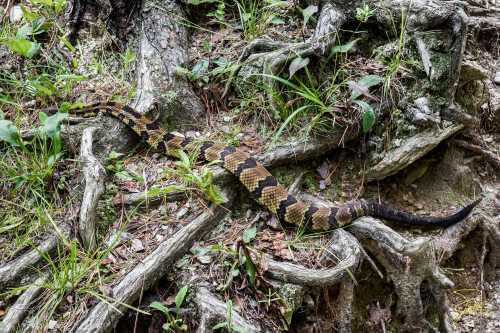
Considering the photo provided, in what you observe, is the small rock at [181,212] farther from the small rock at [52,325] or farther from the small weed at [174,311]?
the small rock at [52,325]

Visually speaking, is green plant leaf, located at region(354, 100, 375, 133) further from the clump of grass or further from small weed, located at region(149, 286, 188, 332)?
the clump of grass

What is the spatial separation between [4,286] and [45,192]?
2.79 ft

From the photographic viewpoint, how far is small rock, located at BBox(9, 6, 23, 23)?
207 inches

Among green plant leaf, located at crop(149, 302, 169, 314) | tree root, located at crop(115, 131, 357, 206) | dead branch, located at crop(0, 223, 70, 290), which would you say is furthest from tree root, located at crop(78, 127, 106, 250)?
tree root, located at crop(115, 131, 357, 206)

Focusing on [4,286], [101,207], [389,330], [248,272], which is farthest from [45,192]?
[389,330]

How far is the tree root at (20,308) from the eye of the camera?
10.5ft

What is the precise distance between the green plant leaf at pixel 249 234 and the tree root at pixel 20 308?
1498 millimetres

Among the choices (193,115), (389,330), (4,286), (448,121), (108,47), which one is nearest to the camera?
(4,286)

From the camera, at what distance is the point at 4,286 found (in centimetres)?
341

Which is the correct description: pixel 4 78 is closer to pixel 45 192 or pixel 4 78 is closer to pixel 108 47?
pixel 108 47

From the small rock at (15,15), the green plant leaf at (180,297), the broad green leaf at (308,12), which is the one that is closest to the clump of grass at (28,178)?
the green plant leaf at (180,297)

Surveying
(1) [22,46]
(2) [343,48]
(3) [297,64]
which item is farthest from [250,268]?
(1) [22,46]

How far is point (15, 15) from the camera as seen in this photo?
5.27m

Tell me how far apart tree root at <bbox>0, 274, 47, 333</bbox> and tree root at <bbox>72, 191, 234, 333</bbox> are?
445mm
